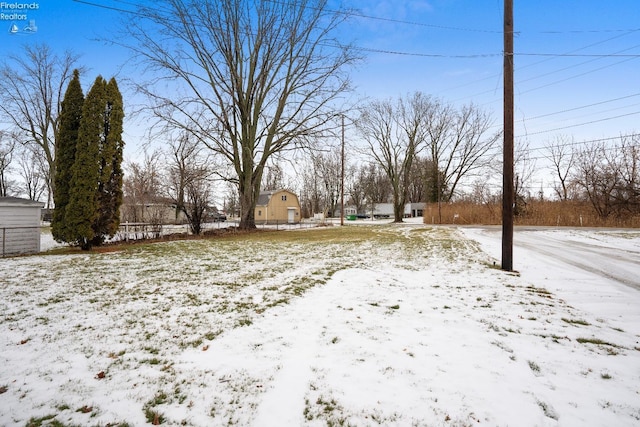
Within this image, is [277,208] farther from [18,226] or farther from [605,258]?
[605,258]

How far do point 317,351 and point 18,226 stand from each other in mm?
13476

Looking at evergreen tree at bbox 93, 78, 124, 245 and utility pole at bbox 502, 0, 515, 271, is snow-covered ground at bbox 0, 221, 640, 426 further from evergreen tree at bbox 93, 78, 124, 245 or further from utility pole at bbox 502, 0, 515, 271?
evergreen tree at bbox 93, 78, 124, 245

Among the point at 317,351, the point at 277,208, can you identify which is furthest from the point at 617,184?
the point at 277,208

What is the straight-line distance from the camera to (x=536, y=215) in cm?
2422

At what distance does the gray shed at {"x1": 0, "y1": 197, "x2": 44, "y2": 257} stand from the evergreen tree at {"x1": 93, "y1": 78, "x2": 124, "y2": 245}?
235 centimetres

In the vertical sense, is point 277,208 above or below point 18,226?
above

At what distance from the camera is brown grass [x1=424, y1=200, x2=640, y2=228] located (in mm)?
20500

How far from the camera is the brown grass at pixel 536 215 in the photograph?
20500mm

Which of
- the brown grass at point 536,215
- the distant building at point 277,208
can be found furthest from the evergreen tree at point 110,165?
the distant building at point 277,208

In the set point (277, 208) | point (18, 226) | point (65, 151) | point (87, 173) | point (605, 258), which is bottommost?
point (605, 258)

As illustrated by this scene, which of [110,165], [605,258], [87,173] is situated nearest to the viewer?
[605,258]

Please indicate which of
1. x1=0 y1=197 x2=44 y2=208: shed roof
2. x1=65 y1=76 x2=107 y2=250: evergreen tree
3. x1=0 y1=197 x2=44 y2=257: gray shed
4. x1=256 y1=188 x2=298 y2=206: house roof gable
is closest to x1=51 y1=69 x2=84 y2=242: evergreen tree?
x1=65 y1=76 x2=107 y2=250: evergreen tree

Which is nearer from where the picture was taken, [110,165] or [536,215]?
[110,165]

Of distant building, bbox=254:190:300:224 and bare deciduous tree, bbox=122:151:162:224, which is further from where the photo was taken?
distant building, bbox=254:190:300:224
